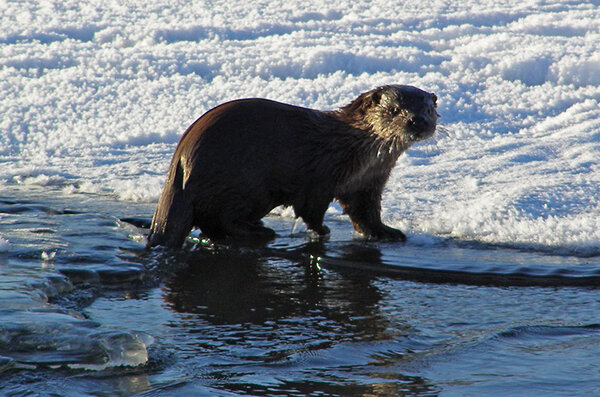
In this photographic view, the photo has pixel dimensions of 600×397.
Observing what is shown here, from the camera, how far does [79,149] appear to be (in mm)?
6738

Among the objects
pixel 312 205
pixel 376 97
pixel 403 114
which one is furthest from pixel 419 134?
pixel 312 205

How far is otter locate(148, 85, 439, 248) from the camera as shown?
13.8ft

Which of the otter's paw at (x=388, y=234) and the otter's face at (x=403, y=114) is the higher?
the otter's face at (x=403, y=114)

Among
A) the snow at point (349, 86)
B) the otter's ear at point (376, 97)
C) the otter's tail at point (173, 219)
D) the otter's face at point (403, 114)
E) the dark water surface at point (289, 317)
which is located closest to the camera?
the dark water surface at point (289, 317)

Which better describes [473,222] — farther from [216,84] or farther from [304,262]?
[216,84]

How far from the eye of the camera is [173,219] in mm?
4191

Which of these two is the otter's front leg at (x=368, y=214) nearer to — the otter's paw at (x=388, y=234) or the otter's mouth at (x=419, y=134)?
the otter's paw at (x=388, y=234)

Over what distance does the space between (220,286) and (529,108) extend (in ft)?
13.2

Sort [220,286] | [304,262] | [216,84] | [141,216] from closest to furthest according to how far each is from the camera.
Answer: [220,286]
[304,262]
[141,216]
[216,84]

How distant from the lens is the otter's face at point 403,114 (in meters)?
4.31

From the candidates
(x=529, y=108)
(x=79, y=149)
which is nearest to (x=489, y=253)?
(x=529, y=108)

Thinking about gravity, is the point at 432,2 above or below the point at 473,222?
above

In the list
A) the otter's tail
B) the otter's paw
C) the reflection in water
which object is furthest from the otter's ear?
the otter's tail

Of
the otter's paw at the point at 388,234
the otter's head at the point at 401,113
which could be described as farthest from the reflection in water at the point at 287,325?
the otter's head at the point at 401,113
